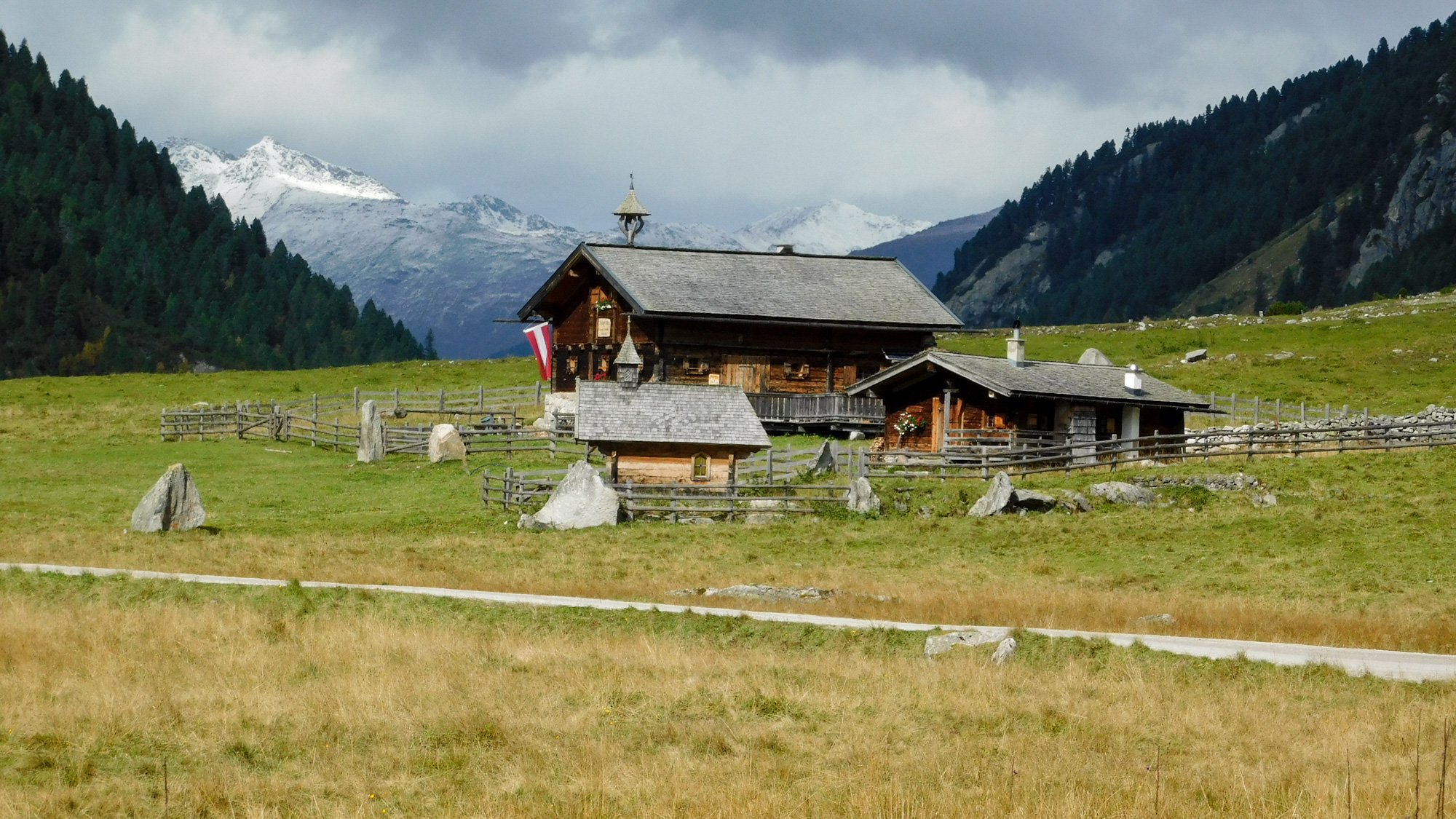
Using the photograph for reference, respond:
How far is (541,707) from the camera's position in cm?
1543

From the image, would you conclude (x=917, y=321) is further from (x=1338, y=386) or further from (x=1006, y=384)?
(x=1338, y=386)

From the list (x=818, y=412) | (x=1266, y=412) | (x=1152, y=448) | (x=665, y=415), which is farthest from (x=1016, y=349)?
(x=1266, y=412)

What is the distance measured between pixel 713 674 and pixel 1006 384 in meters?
27.5

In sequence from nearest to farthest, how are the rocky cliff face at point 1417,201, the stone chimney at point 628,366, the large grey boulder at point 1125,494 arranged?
the large grey boulder at point 1125,494, the stone chimney at point 628,366, the rocky cliff face at point 1417,201

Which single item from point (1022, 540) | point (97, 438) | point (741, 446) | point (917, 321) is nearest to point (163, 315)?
point (97, 438)

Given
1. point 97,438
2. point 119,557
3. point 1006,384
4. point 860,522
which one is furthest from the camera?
point 97,438

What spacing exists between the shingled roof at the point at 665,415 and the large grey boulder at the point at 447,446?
8851 mm

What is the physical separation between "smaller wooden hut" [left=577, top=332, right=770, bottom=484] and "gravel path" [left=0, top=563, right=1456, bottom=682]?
14.8 m

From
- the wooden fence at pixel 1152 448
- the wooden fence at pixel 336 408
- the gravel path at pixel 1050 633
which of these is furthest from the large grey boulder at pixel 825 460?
the gravel path at pixel 1050 633

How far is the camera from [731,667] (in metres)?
17.6

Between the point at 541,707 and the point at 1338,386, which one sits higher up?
the point at 1338,386

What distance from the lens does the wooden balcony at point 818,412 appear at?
182 feet

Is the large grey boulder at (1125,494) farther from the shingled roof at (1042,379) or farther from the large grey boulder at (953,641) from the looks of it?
the large grey boulder at (953,641)

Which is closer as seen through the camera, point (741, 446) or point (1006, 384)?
point (741, 446)
